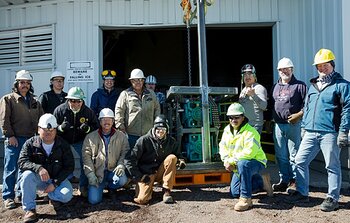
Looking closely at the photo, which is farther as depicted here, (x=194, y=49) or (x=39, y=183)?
(x=194, y=49)

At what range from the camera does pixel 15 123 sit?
5449mm

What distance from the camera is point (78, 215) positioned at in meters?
5.02

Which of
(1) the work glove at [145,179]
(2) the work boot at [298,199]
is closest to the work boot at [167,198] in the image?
(1) the work glove at [145,179]

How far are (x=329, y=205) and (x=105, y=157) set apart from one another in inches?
113

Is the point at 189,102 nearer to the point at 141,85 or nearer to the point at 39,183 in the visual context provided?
the point at 141,85

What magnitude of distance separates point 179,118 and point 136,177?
3.81 ft

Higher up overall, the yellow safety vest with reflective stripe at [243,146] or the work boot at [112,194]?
the yellow safety vest with reflective stripe at [243,146]

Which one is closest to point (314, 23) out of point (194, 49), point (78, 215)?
point (78, 215)

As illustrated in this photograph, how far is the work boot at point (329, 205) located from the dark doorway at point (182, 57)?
9.50 meters

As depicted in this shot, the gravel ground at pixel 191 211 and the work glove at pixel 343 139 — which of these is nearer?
the work glove at pixel 343 139

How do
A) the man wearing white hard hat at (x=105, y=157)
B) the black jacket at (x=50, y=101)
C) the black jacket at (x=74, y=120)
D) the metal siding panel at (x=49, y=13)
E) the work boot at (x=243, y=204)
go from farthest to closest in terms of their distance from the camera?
the metal siding panel at (x=49, y=13) → the black jacket at (x=50, y=101) → the black jacket at (x=74, y=120) → the man wearing white hard hat at (x=105, y=157) → the work boot at (x=243, y=204)

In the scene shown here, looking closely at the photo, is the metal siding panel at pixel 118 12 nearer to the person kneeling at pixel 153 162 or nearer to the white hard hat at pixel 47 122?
the person kneeling at pixel 153 162

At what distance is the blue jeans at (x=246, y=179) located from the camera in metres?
5.01

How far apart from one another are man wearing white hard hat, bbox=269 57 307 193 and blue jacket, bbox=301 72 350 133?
510mm
